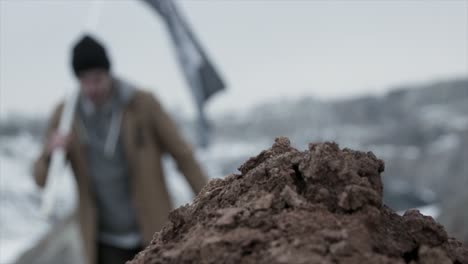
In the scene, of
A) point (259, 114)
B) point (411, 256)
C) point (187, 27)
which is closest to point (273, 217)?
point (411, 256)

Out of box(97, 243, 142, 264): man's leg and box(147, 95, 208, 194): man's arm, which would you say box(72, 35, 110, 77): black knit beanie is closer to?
box(147, 95, 208, 194): man's arm

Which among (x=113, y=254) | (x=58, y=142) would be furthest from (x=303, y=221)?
(x=113, y=254)

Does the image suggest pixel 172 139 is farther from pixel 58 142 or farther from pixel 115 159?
pixel 58 142

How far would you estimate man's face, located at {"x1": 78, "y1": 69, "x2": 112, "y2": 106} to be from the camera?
168 inches

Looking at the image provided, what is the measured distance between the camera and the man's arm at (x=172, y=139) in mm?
4289

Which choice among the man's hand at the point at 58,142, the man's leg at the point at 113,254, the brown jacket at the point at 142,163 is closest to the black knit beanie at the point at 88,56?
the brown jacket at the point at 142,163

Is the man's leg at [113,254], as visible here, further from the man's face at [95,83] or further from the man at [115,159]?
the man's face at [95,83]

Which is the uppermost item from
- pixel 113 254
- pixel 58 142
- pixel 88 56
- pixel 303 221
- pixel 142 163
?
pixel 88 56

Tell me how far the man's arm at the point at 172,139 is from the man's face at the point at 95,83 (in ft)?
0.88

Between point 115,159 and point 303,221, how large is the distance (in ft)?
10.8

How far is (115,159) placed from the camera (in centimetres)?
436

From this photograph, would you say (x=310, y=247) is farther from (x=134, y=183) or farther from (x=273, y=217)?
(x=134, y=183)

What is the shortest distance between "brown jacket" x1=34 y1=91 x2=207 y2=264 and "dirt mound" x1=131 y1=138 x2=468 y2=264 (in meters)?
2.96

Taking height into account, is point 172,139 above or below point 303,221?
above
